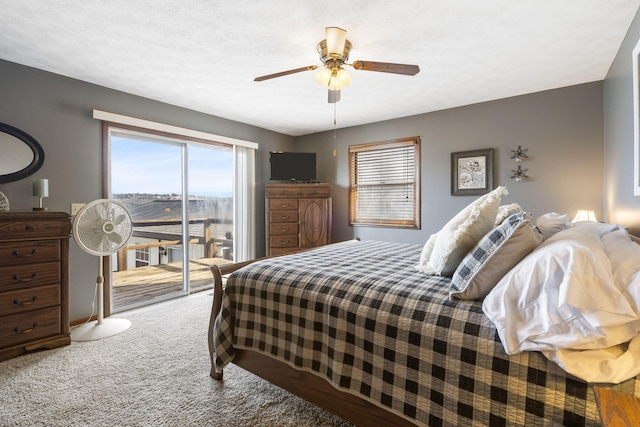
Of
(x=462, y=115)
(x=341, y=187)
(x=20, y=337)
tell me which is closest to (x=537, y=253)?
(x=462, y=115)

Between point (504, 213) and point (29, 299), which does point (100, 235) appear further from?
point (504, 213)

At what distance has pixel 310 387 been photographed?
1.60 meters

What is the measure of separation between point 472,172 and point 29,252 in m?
4.45

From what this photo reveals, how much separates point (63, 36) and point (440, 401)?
3.27m

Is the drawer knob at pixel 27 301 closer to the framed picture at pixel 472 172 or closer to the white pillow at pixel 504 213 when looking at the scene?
the white pillow at pixel 504 213

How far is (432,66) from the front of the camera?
8.81 feet

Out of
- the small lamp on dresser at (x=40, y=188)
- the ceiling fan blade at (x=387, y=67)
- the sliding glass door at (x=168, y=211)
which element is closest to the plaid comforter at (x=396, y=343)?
the ceiling fan blade at (x=387, y=67)

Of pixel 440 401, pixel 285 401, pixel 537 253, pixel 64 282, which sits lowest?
pixel 285 401

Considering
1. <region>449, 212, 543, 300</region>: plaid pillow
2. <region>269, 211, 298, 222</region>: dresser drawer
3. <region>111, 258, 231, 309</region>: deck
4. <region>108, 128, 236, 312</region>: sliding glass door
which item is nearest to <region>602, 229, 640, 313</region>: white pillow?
<region>449, 212, 543, 300</region>: plaid pillow

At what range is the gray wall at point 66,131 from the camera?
262 centimetres

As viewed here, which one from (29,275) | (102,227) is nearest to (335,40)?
(102,227)

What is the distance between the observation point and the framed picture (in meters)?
3.61

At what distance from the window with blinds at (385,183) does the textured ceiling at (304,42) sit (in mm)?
1004

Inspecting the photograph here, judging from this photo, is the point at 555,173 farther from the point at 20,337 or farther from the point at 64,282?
the point at 20,337
